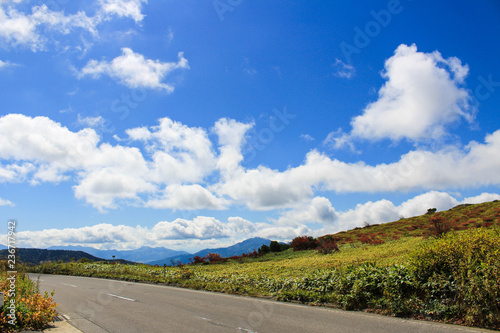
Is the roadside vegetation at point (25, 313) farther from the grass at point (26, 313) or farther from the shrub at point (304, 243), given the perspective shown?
the shrub at point (304, 243)

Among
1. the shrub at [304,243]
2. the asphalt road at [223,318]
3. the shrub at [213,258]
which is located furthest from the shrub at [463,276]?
the shrub at [213,258]

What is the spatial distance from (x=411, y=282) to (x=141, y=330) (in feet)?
24.0

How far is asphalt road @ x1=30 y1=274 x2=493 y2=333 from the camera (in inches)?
287

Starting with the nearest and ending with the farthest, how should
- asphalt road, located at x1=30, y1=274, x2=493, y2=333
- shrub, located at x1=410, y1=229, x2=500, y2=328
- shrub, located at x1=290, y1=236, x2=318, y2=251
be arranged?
shrub, located at x1=410, y1=229, x2=500, y2=328 < asphalt road, located at x1=30, y1=274, x2=493, y2=333 < shrub, located at x1=290, y1=236, x2=318, y2=251

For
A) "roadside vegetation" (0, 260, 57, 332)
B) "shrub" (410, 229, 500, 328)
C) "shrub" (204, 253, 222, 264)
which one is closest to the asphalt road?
"shrub" (410, 229, 500, 328)

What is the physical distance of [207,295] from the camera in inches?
543

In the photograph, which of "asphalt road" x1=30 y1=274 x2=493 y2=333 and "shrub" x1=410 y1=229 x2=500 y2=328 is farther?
"asphalt road" x1=30 y1=274 x2=493 y2=333

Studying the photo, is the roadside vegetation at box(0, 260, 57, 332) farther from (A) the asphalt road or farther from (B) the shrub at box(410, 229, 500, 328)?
(B) the shrub at box(410, 229, 500, 328)

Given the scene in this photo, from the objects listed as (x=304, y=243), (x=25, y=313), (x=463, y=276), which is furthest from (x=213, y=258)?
(x=463, y=276)

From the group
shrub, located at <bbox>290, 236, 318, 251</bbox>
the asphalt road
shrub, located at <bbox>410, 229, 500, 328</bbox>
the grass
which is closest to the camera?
shrub, located at <bbox>410, 229, 500, 328</bbox>

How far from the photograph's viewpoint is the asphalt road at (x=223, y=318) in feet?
23.9

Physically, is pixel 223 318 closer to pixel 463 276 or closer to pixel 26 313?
pixel 26 313

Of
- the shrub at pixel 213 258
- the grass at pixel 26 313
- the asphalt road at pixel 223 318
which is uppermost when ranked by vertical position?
the grass at pixel 26 313

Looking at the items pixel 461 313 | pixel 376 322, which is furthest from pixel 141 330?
pixel 461 313
